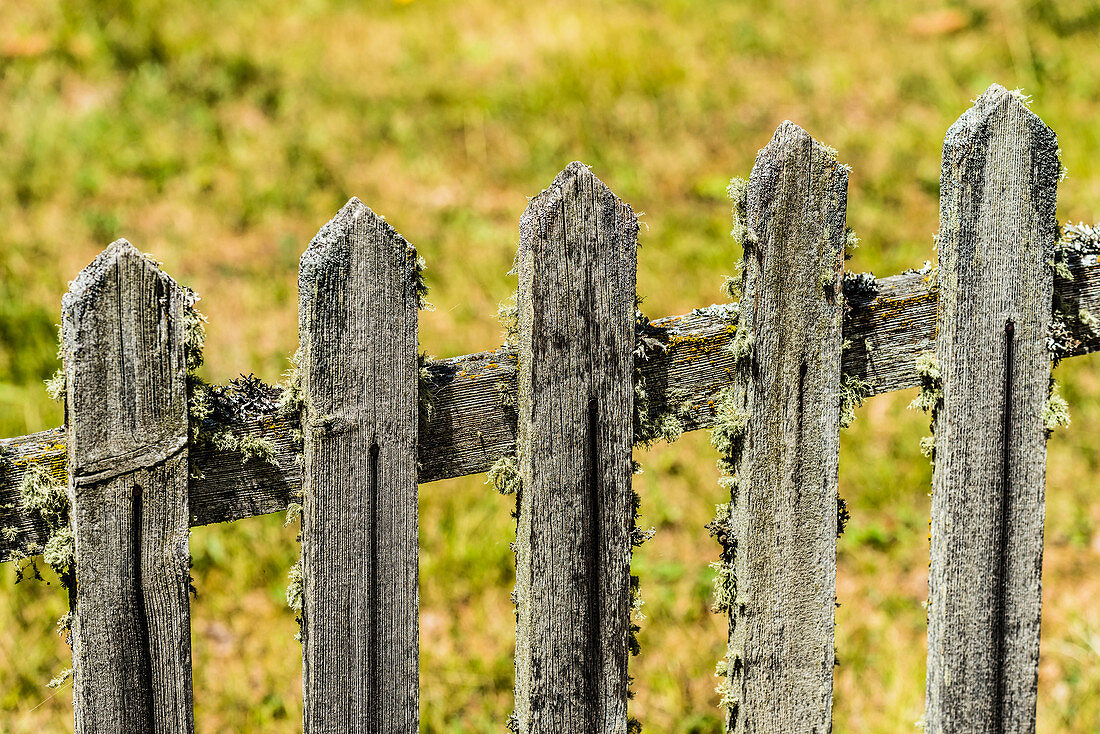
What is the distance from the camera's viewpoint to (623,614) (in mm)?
1728

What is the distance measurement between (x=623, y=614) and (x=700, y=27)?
6810mm

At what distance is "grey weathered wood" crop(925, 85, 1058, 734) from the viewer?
1.78 m

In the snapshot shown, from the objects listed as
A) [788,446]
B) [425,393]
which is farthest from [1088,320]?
[425,393]

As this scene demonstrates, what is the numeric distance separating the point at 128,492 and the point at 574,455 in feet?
2.40

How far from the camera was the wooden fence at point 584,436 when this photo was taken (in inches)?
56.4

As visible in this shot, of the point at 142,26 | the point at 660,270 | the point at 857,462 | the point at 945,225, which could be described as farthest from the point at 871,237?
the point at 142,26

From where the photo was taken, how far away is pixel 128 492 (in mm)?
1421

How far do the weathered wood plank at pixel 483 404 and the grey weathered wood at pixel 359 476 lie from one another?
58 mm

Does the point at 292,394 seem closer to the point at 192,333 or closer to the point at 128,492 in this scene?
the point at 192,333

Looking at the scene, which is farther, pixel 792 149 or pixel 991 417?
pixel 991 417

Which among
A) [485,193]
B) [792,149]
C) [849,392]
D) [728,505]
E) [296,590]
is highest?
[485,193]

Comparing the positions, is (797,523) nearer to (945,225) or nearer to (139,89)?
(945,225)

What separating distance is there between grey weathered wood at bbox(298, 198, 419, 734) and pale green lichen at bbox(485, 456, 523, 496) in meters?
0.15

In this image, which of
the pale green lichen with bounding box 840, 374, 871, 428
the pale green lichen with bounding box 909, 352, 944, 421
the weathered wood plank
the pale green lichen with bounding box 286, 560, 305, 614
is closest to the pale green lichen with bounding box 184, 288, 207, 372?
the weathered wood plank
